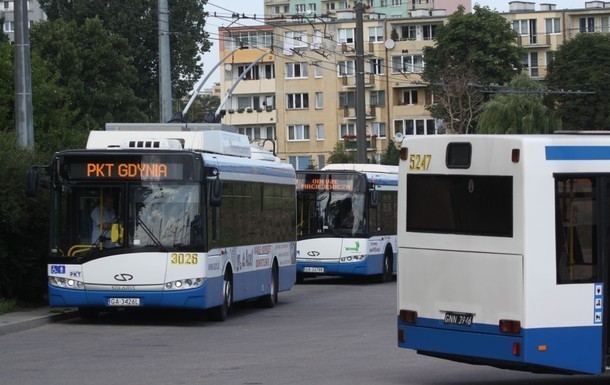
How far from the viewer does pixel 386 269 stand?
37656 mm

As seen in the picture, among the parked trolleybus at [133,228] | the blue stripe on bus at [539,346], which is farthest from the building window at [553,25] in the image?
the blue stripe on bus at [539,346]

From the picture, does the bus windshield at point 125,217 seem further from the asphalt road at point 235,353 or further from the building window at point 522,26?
the building window at point 522,26

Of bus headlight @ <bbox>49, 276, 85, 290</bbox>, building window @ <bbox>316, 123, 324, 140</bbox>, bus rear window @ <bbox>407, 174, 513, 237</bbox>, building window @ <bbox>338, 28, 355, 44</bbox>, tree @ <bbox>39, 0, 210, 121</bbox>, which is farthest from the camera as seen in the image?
building window @ <bbox>338, 28, 355, 44</bbox>

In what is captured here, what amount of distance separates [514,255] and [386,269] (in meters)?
24.9

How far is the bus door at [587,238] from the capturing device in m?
12.9

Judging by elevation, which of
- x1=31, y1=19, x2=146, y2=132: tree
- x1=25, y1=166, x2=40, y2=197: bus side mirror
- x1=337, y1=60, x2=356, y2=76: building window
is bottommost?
x1=25, y1=166, x2=40, y2=197: bus side mirror

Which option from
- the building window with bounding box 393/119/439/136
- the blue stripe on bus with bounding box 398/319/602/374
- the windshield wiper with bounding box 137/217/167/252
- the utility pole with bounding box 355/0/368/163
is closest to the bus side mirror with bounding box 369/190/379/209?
the utility pole with bounding box 355/0/368/163

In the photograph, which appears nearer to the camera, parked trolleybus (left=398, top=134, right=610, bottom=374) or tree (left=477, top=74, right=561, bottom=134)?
parked trolleybus (left=398, top=134, right=610, bottom=374)

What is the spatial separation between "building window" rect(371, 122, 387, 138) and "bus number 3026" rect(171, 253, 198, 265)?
86.4 metres

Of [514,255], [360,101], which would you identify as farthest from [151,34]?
[514,255]

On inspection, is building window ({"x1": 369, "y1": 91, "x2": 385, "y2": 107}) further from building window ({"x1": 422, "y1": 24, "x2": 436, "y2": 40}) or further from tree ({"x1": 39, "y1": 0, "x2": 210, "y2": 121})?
tree ({"x1": 39, "y1": 0, "x2": 210, "y2": 121})

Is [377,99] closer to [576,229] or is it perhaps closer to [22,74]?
[22,74]

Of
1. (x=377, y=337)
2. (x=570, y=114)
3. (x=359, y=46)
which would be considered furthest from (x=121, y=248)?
(x=570, y=114)

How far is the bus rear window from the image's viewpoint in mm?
13039
